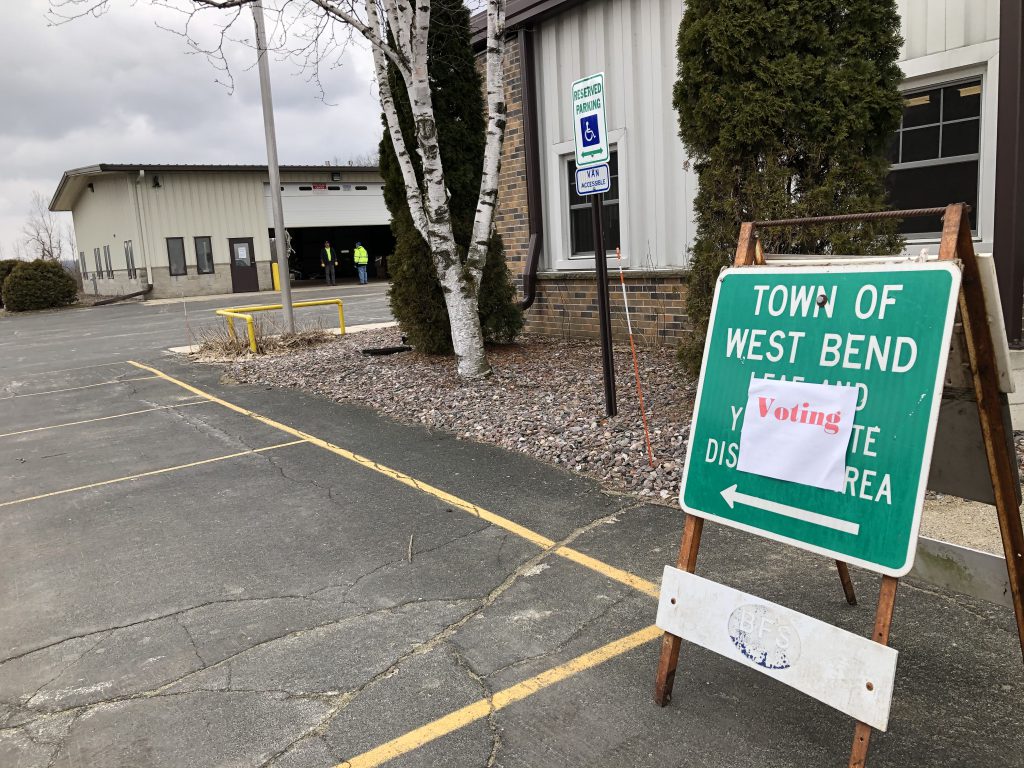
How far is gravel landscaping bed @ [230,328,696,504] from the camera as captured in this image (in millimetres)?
5957

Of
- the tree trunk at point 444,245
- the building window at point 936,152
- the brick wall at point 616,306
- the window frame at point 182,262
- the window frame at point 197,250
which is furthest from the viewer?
the window frame at point 197,250

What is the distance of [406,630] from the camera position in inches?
144

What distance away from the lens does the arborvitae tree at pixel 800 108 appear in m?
5.55

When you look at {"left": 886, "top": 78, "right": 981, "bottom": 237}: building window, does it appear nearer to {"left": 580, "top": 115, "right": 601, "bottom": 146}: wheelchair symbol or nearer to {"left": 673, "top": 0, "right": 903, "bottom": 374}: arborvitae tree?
{"left": 673, "top": 0, "right": 903, "bottom": 374}: arborvitae tree

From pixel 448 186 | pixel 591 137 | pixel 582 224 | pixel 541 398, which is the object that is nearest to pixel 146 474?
pixel 541 398

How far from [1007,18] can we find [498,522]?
5.69 metres

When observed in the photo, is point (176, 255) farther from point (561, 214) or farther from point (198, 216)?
point (561, 214)

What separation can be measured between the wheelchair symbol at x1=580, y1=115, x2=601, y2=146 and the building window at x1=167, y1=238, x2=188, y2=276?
31.7 meters

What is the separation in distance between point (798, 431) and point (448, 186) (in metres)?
8.40

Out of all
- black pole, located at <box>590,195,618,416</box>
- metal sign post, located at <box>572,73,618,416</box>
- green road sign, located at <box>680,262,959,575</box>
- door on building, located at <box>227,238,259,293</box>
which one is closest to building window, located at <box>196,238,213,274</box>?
door on building, located at <box>227,238,259,293</box>

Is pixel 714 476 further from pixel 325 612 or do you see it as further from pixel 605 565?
pixel 325 612

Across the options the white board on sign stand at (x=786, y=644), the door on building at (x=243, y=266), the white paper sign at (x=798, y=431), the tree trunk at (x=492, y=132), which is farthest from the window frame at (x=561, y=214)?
the door on building at (x=243, y=266)

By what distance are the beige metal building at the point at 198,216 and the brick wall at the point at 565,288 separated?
2526 cm

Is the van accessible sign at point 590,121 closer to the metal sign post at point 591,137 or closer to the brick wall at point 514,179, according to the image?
the metal sign post at point 591,137
